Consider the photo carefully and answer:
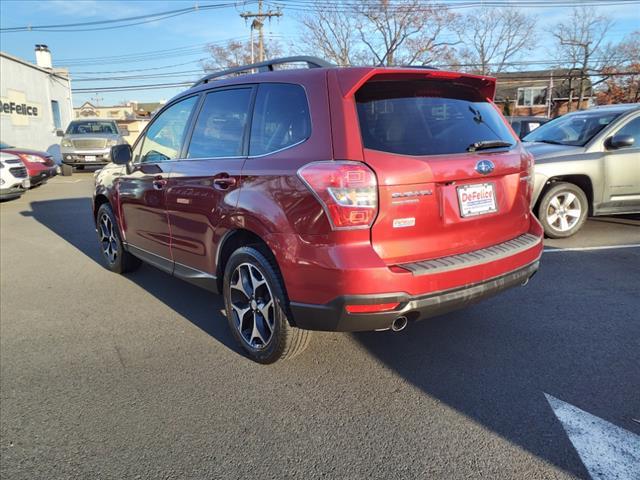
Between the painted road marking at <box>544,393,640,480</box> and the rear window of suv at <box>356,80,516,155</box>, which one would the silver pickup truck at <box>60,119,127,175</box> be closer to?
the rear window of suv at <box>356,80,516,155</box>

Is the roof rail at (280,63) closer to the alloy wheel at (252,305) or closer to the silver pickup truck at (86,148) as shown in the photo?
the alloy wheel at (252,305)

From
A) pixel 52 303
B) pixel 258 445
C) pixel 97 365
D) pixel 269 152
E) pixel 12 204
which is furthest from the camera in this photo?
pixel 12 204

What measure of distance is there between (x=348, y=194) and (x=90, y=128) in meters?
18.3

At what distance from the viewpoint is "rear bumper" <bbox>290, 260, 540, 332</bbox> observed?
262 centimetres

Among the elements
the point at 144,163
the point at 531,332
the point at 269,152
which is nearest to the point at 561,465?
the point at 531,332

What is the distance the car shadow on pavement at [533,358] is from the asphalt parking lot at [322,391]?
1 centimetres

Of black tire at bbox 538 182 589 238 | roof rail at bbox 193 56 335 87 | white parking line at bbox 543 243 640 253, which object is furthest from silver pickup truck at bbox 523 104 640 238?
roof rail at bbox 193 56 335 87

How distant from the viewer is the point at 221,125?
3.60 metres

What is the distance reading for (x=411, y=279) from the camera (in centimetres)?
266

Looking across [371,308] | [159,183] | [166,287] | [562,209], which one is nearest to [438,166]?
[371,308]

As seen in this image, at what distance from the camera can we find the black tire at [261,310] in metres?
3.01

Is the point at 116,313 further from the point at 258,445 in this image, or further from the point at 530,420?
the point at 530,420

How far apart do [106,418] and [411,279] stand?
73.9 inches

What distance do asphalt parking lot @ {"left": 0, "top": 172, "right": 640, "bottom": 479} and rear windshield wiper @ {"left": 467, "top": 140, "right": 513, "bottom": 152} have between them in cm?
139
